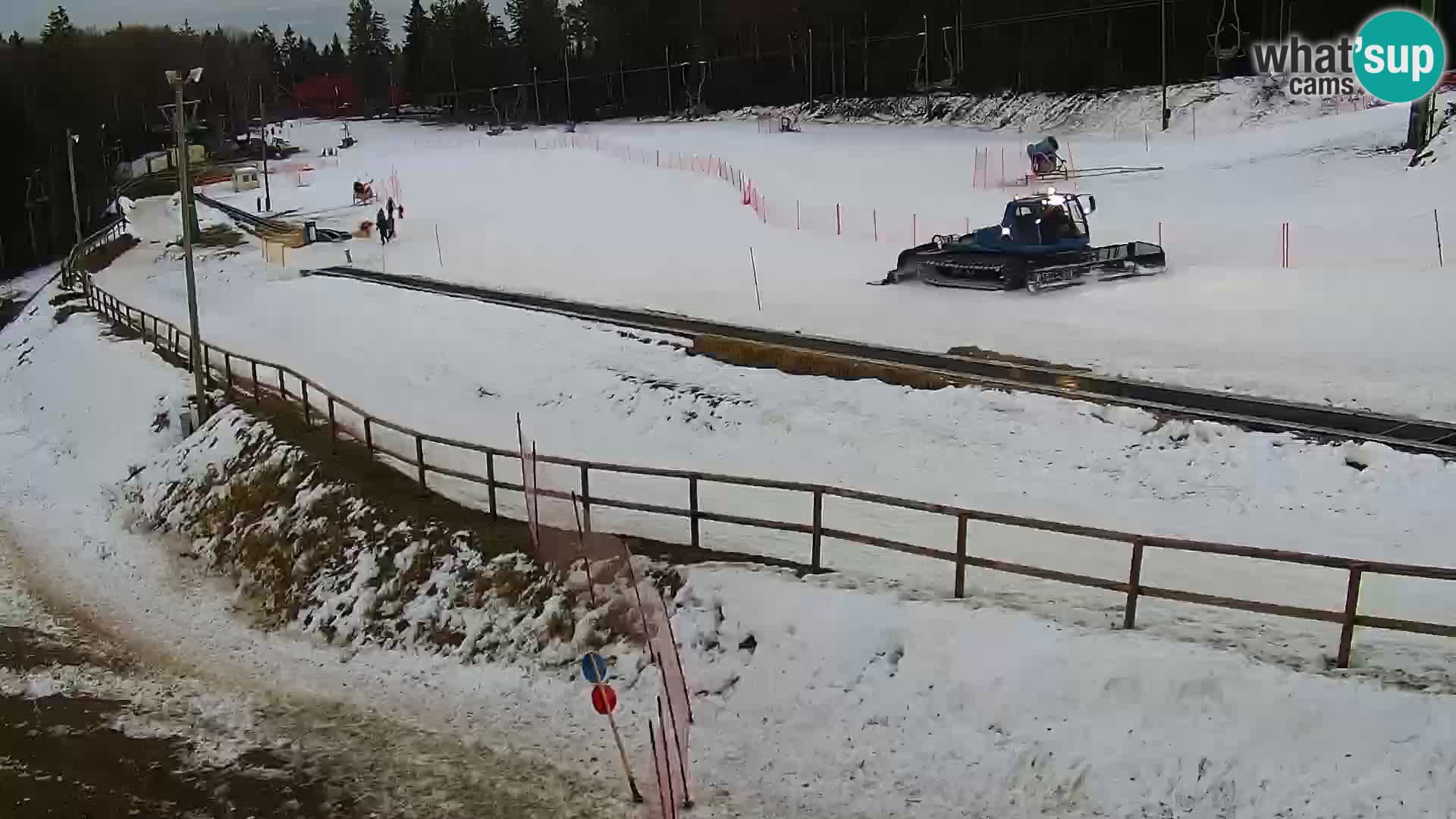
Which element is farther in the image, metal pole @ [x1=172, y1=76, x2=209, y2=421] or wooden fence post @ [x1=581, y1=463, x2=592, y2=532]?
metal pole @ [x1=172, y1=76, x2=209, y2=421]

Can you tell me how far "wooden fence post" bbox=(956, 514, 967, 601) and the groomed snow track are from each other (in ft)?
23.8

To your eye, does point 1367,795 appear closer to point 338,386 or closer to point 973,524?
point 973,524

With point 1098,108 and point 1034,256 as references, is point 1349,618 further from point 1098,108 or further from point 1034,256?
point 1098,108

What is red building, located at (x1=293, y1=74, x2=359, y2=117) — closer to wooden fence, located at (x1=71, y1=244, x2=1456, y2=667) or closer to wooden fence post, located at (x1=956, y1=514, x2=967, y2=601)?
wooden fence, located at (x1=71, y1=244, x2=1456, y2=667)

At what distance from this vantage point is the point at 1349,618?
35.1 feet

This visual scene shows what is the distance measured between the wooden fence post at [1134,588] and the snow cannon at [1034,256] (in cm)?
1731

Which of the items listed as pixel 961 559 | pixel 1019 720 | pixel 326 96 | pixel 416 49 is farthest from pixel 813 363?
pixel 326 96

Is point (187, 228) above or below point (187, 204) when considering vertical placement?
below

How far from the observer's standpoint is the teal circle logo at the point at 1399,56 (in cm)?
4575

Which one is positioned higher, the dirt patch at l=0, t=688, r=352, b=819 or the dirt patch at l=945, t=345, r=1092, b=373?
the dirt patch at l=945, t=345, r=1092, b=373

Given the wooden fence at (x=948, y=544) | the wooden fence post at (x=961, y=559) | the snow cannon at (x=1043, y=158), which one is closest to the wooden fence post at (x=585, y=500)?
the wooden fence at (x=948, y=544)

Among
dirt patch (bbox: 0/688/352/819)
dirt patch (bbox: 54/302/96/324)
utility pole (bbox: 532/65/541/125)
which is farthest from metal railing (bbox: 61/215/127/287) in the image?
utility pole (bbox: 532/65/541/125)

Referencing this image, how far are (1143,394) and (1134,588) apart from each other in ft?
29.0

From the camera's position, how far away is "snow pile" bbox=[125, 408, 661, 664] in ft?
50.2
